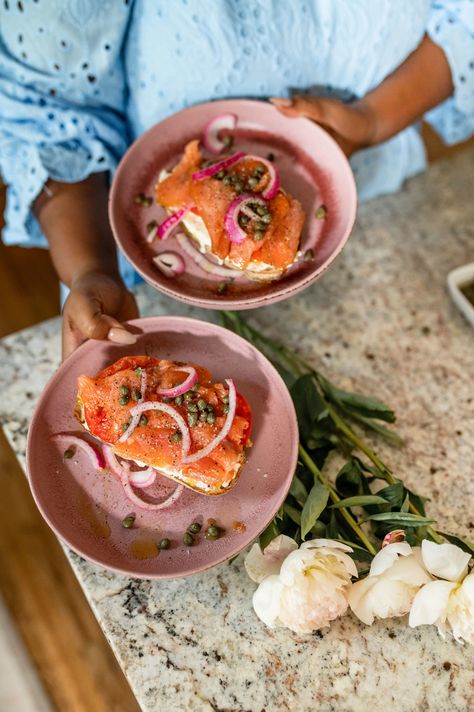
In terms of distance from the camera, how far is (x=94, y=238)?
1249 millimetres

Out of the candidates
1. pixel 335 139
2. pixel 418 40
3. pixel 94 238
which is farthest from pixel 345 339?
pixel 418 40

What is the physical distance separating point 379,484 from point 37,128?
90 centimetres

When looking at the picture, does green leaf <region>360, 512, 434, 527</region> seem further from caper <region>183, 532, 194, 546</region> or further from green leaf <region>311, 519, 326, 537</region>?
caper <region>183, 532, 194, 546</region>

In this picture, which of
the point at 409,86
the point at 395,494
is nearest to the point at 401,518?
the point at 395,494

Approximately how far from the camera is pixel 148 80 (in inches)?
48.5

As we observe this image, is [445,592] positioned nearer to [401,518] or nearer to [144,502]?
[401,518]

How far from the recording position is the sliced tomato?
1.01 meters

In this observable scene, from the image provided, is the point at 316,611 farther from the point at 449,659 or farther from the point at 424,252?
the point at 424,252

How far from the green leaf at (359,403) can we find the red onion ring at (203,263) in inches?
9.9

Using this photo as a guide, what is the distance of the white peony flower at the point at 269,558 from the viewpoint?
36.8 inches

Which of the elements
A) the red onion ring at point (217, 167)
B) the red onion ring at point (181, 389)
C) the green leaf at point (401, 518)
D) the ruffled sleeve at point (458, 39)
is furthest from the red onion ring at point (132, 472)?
the ruffled sleeve at point (458, 39)

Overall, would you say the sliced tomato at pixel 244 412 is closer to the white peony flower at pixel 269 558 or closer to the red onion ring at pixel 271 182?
the white peony flower at pixel 269 558

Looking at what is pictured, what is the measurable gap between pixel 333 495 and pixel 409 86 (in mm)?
886

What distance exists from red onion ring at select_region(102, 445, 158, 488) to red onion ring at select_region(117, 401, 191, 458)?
5 centimetres
